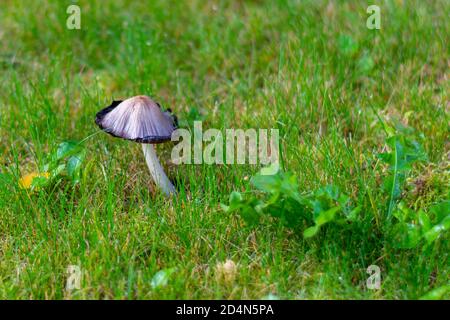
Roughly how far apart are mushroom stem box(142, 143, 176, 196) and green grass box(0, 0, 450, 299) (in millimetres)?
80

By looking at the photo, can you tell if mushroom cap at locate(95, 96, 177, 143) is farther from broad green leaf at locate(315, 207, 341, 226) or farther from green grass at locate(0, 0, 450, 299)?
broad green leaf at locate(315, 207, 341, 226)

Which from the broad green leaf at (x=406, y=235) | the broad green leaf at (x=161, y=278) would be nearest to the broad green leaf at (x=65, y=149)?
the broad green leaf at (x=161, y=278)

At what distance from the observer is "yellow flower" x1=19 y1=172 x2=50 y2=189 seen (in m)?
3.09

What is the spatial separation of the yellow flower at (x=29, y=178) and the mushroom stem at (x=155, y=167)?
1.51 feet

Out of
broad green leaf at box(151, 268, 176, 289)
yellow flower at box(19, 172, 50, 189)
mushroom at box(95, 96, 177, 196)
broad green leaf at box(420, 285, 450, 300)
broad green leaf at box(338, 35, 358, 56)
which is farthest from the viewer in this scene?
broad green leaf at box(338, 35, 358, 56)

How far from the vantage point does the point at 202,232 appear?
286 centimetres

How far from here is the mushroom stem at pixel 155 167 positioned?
10.4 feet

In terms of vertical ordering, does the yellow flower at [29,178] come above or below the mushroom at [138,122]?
below

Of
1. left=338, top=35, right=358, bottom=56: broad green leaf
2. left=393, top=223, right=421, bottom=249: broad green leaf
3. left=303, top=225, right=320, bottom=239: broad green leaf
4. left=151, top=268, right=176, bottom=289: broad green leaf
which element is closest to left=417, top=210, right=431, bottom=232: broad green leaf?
left=393, top=223, right=421, bottom=249: broad green leaf

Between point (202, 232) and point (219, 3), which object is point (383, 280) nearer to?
point (202, 232)

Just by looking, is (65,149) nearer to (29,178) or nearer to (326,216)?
(29,178)

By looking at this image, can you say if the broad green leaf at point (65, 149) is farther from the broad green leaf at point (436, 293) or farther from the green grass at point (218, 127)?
the broad green leaf at point (436, 293)

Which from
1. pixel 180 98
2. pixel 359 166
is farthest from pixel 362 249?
pixel 180 98
